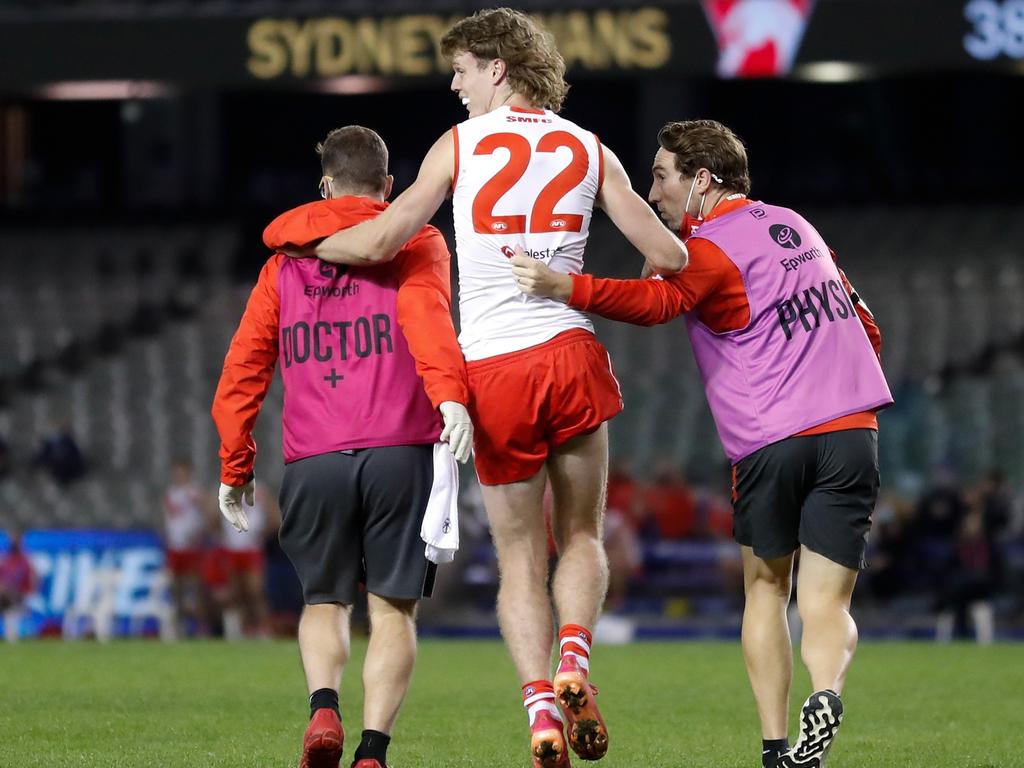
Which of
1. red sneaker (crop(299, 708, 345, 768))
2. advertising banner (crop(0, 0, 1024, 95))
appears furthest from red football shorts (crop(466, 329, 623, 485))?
advertising banner (crop(0, 0, 1024, 95))

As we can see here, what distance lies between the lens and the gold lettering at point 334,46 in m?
16.1

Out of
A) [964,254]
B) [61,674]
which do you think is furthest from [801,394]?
[964,254]

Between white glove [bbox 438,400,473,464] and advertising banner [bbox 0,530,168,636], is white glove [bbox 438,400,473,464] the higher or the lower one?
the higher one

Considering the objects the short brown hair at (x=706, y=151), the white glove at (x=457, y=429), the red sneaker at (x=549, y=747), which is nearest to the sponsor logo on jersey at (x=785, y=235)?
the short brown hair at (x=706, y=151)

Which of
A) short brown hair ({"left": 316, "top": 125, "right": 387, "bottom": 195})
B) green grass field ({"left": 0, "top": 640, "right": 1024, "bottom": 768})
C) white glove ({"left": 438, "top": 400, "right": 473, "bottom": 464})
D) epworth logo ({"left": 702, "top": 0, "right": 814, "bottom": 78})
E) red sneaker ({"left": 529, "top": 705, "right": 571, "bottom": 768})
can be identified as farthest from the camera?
epworth logo ({"left": 702, "top": 0, "right": 814, "bottom": 78})

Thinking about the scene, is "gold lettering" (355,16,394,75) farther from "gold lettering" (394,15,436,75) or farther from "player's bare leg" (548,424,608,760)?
"player's bare leg" (548,424,608,760)

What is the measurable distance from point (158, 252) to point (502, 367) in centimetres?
1785

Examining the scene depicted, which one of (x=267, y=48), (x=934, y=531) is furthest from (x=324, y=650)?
(x=934, y=531)

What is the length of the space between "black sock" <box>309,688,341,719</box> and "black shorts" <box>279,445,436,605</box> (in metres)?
0.31

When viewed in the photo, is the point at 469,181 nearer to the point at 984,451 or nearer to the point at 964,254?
the point at 984,451

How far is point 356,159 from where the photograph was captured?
18.4ft

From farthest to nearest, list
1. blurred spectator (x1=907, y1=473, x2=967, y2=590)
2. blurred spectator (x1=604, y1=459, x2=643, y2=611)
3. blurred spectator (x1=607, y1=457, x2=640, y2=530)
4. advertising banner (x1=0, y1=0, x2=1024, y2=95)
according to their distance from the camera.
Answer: blurred spectator (x1=607, y1=457, x2=640, y2=530), blurred spectator (x1=604, y1=459, x2=643, y2=611), blurred spectator (x1=907, y1=473, x2=967, y2=590), advertising banner (x1=0, y1=0, x2=1024, y2=95)

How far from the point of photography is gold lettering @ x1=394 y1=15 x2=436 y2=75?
16.0 m

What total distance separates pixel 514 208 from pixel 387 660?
1.45 m
